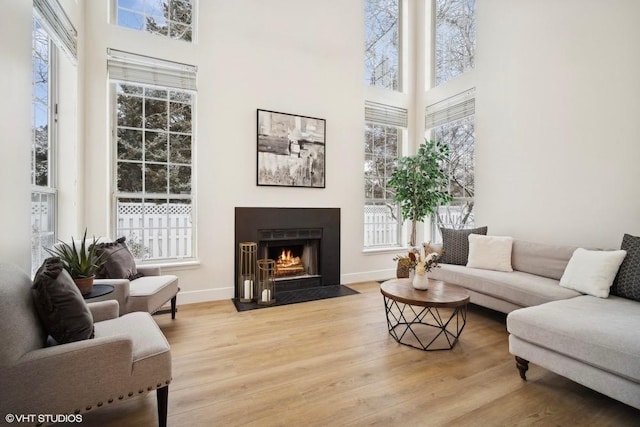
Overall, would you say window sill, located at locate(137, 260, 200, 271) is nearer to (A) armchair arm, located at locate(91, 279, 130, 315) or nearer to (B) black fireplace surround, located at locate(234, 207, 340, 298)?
(B) black fireplace surround, located at locate(234, 207, 340, 298)

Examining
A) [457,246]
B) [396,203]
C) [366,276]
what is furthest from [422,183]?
[366,276]

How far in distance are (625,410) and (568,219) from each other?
2.08 metres

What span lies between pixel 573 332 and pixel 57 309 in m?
2.87

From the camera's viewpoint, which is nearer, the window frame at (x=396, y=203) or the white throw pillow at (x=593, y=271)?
the white throw pillow at (x=593, y=271)

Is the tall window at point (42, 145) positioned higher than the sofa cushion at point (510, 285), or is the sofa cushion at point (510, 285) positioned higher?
the tall window at point (42, 145)

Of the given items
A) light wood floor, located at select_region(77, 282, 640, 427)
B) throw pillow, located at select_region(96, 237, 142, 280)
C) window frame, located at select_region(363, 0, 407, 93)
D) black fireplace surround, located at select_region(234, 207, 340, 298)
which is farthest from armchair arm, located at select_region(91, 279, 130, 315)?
window frame, located at select_region(363, 0, 407, 93)

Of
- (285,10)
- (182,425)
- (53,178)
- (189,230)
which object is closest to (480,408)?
(182,425)

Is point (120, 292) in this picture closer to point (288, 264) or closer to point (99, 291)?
point (99, 291)

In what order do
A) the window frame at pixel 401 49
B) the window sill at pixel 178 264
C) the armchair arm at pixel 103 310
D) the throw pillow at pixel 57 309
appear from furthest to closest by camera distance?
the window frame at pixel 401 49 < the window sill at pixel 178 264 < the armchair arm at pixel 103 310 < the throw pillow at pixel 57 309

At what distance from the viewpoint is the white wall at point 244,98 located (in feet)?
10.5

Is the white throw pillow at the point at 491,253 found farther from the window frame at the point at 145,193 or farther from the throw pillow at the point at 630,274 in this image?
the window frame at the point at 145,193

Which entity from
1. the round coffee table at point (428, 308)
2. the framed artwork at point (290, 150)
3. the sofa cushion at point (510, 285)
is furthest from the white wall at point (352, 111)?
the round coffee table at point (428, 308)

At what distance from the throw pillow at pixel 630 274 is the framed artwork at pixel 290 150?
3.26 metres

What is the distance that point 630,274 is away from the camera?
2395mm
